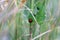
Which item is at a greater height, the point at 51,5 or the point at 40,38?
the point at 51,5

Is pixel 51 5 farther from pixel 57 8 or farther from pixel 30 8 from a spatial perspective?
pixel 30 8

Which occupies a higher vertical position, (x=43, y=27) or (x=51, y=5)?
(x=51, y=5)

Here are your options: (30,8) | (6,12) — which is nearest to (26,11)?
(30,8)

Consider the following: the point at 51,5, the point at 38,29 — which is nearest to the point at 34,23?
the point at 38,29

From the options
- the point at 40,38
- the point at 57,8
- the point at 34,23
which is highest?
the point at 57,8

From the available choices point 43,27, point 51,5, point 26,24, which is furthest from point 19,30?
point 51,5

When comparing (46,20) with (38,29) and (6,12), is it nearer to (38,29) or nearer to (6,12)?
(38,29)

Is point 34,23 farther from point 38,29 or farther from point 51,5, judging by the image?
point 51,5
